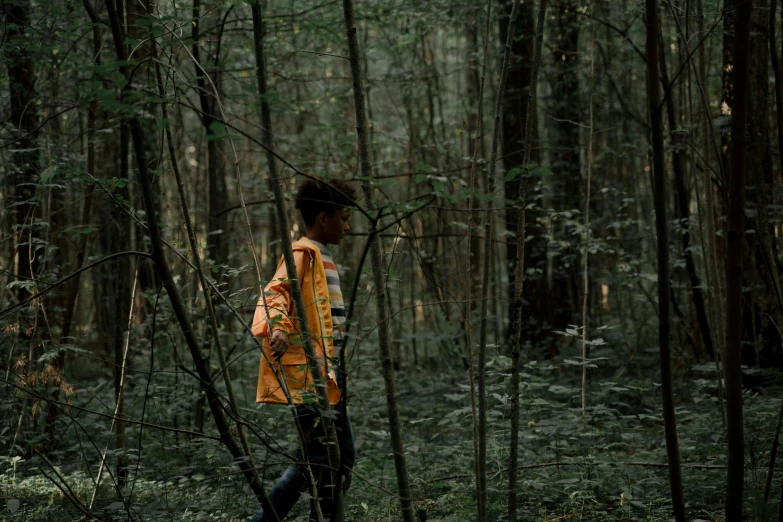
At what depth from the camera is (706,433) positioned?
466 cm

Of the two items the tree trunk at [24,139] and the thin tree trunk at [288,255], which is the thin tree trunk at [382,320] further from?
the tree trunk at [24,139]

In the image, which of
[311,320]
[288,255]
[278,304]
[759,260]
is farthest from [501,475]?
[759,260]

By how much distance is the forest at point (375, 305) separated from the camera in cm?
201

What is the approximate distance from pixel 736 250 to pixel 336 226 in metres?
1.90

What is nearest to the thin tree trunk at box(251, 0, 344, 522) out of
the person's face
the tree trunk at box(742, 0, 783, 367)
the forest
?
the forest

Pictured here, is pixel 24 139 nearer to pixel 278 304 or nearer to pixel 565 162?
pixel 278 304

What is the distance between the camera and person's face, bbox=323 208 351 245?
3.12 meters

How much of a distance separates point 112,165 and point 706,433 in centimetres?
687

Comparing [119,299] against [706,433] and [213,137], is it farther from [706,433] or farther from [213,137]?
[706,433]

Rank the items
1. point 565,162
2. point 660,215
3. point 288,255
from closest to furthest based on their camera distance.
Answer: point 660,215, point 288,255, point 565,162

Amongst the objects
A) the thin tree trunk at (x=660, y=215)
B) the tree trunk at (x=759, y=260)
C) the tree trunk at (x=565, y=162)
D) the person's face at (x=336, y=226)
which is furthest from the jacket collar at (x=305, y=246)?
the tree trunk at (x=565, y=162)

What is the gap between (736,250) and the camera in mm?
1647

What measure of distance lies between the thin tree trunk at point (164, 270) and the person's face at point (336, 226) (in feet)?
3.81

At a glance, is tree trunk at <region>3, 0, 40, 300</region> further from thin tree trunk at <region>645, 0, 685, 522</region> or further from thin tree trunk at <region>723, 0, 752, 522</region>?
thin tree trunk at <region>723, 0, 752, 522</region>
